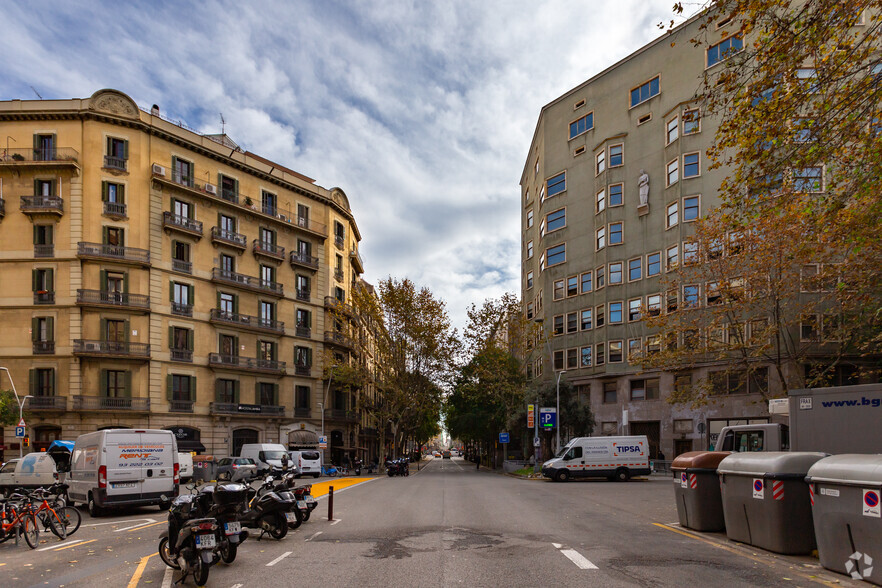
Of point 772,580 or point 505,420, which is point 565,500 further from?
point 505,420

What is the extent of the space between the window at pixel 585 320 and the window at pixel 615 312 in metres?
2.47

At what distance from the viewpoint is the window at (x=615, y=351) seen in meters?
44.2

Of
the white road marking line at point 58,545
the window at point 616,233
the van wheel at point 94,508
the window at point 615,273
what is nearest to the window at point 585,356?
the window at point 615,273

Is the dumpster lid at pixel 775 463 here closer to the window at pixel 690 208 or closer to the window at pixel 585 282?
the window at pixel 690 208

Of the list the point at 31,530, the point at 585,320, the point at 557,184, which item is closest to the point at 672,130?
the point at 557,184

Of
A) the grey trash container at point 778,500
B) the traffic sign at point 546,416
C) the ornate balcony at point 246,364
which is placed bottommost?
the traffic sign at point 546,416

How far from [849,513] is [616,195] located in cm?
4015

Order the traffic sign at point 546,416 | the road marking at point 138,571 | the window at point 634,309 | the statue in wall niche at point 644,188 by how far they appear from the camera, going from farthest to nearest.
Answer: the statue in wall niche at point 644,188 < the window at point 634,309 < the traffic sign at point 546,416 < the road marking at point 138,571

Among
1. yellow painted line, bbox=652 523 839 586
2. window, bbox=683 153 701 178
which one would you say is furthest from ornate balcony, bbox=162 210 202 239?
yellow painted line, bbox=652 523 839 586

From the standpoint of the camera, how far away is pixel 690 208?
40.7m

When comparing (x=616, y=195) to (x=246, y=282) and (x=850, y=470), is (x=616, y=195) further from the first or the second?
(x=850, y=470)

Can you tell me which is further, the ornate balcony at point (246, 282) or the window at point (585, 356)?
the window at point (585, 356)

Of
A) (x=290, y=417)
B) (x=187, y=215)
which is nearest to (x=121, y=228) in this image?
(x=187, y=215)

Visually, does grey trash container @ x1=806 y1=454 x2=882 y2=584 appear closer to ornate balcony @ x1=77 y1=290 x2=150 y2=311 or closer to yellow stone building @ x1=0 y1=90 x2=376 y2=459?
yellow stone building @ x1=0 y1=90 x2=376 y2=459
